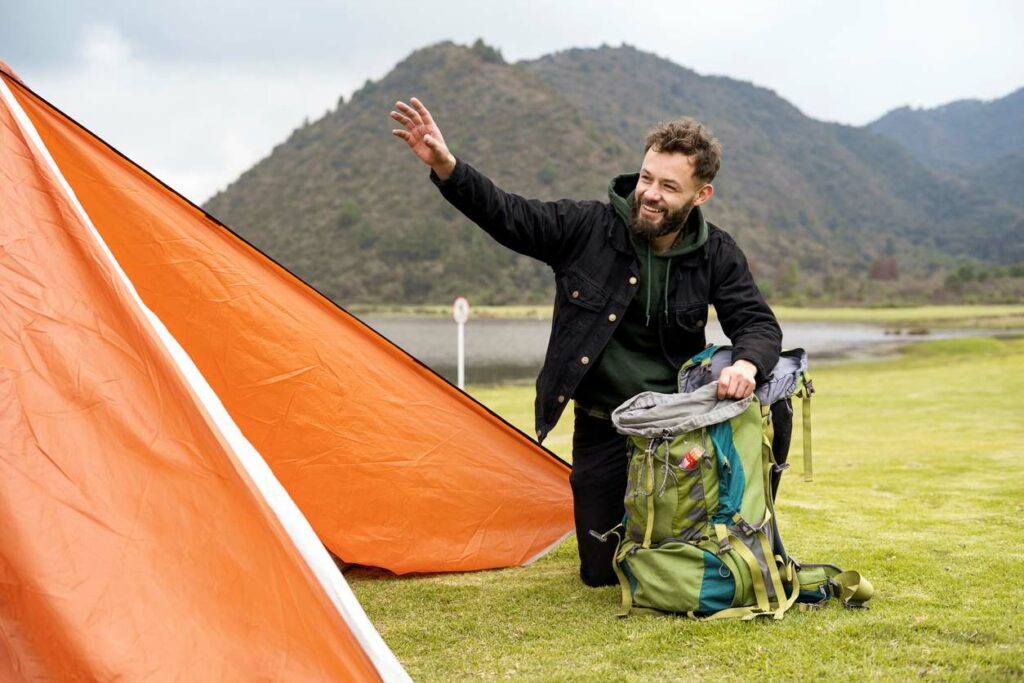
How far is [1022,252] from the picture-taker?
151000 mm

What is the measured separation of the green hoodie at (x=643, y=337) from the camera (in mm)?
3920

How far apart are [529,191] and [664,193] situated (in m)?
102

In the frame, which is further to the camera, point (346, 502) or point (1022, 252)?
point (1022, 252)

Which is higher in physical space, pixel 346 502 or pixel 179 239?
pixel 179 239

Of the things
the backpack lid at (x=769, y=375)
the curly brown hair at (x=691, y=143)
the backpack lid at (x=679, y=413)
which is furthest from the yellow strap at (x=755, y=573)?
the curly brown hair at (x=691, y=143)

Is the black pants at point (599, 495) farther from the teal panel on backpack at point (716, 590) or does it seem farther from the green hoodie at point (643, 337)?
the teal panel on backpack at point (716, 590)

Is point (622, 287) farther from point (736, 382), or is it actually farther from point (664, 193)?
point (736, 382)

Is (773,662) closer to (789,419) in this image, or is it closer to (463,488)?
(789,419)

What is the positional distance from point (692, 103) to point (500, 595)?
649 feet

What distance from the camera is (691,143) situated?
3.77m

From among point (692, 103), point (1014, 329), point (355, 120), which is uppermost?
point (692, 103)

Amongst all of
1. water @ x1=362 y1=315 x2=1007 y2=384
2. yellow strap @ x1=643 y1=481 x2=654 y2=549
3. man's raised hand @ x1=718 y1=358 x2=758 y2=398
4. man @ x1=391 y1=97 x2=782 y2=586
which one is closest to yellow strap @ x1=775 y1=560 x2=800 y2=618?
yellow strap @ x1=643 y1=481 x2=654 y2=549

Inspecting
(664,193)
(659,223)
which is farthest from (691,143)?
(659,223)

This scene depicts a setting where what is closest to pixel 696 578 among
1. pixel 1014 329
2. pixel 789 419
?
pixel 789 419
